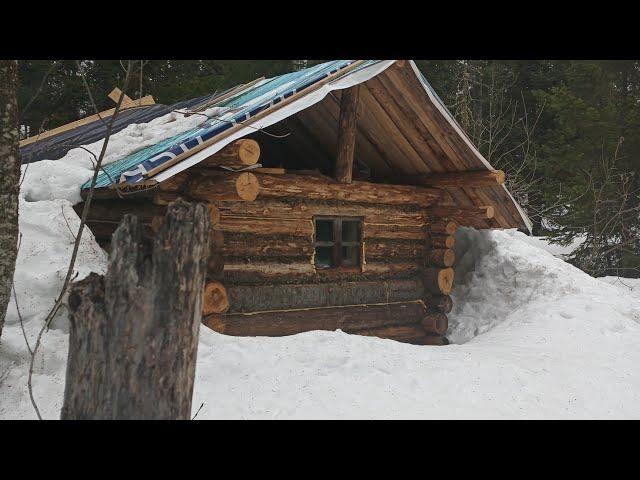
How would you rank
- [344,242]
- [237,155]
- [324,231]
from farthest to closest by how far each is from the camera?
1. [324,231]
2. [344,242]
3. [237,155]

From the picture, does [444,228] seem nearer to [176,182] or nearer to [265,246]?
[265,246]

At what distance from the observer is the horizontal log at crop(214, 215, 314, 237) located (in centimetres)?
847

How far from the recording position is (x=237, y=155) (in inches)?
286

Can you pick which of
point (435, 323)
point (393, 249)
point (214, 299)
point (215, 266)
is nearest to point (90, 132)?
point (215, 266)

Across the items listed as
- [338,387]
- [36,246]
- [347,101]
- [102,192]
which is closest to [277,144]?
[347,101]

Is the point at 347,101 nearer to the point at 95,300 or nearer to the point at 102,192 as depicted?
the point at 102,192

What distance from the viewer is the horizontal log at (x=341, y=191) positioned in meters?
8.79

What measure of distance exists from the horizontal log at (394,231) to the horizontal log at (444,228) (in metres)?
0.17

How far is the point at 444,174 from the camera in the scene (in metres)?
10.6

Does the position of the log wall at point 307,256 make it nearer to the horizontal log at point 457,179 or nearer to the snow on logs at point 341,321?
the snow on logs at point 341,321

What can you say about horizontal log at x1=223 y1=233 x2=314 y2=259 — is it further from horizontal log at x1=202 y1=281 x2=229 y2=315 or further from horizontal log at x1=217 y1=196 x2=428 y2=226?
horizontal log at x1=202 y1=281 x2=229 y2=315

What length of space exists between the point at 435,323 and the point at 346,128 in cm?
377

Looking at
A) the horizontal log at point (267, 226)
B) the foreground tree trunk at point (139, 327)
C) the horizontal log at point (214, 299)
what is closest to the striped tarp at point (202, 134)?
the horizontal log at point (267, 226)

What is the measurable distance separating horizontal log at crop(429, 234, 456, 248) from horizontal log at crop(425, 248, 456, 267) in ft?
0.23
